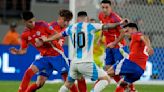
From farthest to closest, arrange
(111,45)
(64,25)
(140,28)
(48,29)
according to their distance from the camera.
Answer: (140,28) → (111,45) → (64,25) → (48,29)

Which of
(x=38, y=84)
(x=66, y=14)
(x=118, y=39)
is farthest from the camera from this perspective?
(x=118, y=39)

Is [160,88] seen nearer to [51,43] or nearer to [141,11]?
[141,11]

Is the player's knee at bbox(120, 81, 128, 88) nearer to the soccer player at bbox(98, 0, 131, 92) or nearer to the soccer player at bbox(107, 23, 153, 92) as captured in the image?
the soccer player at bbox(107, 23, 153, 92)

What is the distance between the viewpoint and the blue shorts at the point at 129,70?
1673 cm

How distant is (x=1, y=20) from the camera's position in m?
32.6

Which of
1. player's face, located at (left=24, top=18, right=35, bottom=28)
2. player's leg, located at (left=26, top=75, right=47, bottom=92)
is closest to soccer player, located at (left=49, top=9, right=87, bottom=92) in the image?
player's leg, located at (left=26, top=75, right=47, bottom=92)

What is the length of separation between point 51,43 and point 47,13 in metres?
15.3

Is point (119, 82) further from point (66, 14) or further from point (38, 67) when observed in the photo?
point (66, 14)

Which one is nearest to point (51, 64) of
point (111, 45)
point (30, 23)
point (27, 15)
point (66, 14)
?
point (30, 23)

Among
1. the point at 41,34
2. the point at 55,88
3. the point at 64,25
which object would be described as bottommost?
the point at 55,88

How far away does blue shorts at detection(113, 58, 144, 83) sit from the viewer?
1673 centimetres

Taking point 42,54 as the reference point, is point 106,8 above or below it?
above

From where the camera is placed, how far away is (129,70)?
54.9 feet

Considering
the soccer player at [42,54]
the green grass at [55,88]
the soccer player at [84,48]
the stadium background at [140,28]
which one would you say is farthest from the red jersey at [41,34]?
the stadium background at [140,28]
